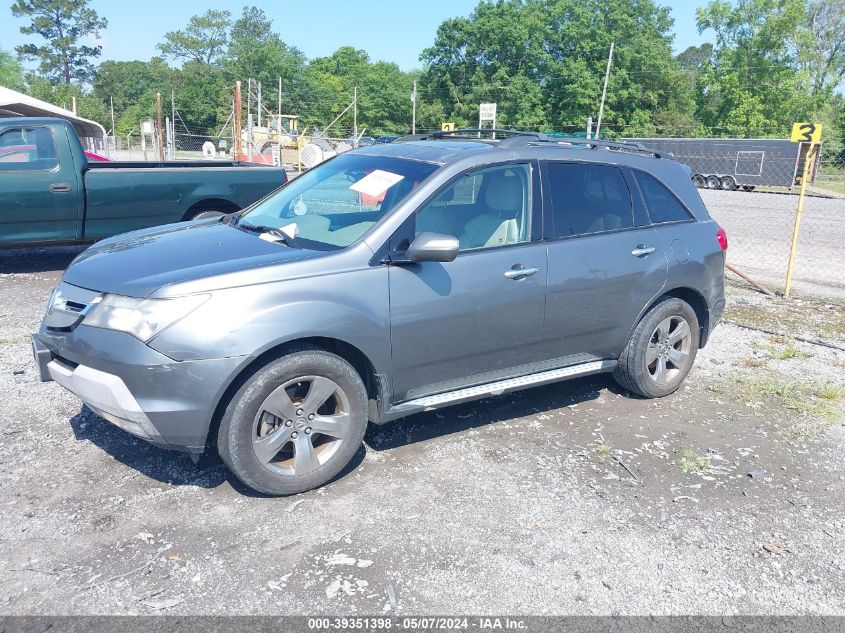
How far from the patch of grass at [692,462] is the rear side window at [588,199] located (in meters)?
1.59

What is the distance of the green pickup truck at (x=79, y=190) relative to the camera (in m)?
8.29

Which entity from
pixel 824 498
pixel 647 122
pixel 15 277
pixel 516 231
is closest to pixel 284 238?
pixel 516 231

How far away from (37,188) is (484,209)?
253 inches

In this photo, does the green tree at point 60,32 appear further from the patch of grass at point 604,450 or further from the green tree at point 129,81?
the patch of grass at point 604,450

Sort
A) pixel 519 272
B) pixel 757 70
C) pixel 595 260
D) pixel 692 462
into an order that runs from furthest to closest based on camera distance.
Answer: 1. pixel 757 70
2. pixel 595 260
3. pixel 692 462
4. pixel 519 272

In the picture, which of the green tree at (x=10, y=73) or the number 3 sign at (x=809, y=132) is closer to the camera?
the number 3 sign at (x=809, y=132)

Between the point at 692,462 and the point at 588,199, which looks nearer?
the point at 692,462

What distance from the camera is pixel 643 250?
492 cm

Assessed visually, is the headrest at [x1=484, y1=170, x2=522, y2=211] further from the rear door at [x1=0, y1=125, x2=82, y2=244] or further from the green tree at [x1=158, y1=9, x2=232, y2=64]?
the green tree at [x1=158, y1=9, x2=232, y2=64]

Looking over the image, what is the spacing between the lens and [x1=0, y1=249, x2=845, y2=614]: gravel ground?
9.88ft

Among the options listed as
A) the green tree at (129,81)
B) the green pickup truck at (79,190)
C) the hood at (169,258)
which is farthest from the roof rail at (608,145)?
the green tree at (129,81)

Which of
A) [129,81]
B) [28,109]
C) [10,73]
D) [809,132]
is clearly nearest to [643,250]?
[809,132]

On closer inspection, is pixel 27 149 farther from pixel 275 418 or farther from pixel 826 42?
pixel 826 42

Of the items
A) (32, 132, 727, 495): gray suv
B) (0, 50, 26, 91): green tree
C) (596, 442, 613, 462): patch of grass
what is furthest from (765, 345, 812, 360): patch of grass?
(0, 50, 26, 91): green tree
